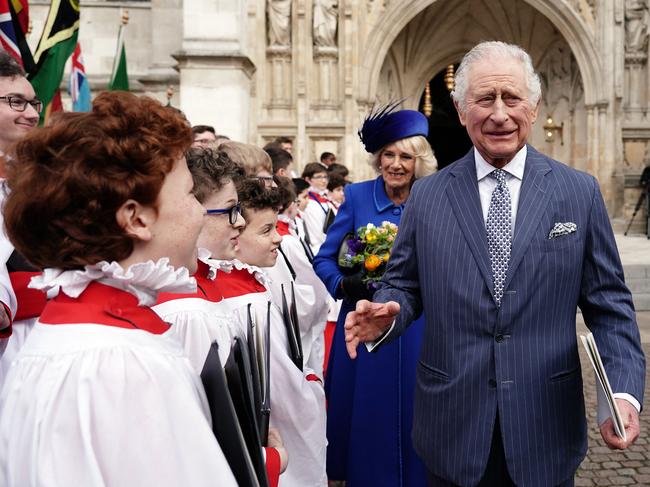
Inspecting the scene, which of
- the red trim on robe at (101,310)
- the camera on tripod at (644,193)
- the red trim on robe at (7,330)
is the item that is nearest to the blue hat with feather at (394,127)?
the red trim on robe at (7,330)

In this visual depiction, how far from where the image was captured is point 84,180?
1.29m

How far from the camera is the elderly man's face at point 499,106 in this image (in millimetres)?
2227

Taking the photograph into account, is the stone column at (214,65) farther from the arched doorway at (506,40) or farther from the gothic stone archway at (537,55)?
the arched doorway at (506,40)

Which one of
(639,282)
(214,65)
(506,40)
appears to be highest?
(506,40)

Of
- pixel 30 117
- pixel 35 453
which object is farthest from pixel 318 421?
pixel 30 117

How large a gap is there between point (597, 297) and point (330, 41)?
1380 centimetres

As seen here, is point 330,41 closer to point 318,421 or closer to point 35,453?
point 318,421

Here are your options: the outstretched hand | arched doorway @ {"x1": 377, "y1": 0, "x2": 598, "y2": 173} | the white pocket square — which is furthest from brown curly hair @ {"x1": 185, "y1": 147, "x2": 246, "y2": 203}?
arched doorway @ {"x1": 377, "y1": 0, "x2": 598, "y2": 173}

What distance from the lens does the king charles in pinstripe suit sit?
2.13 metres

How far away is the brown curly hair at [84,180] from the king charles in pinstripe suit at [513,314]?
100cm

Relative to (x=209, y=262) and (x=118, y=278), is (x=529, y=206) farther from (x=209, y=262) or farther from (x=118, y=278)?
(x=118, y=278)

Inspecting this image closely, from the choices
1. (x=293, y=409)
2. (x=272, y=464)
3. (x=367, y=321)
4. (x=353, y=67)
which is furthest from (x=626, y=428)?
(x=353, y=67)

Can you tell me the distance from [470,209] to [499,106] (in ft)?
1.17

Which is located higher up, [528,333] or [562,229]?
[562,229]
